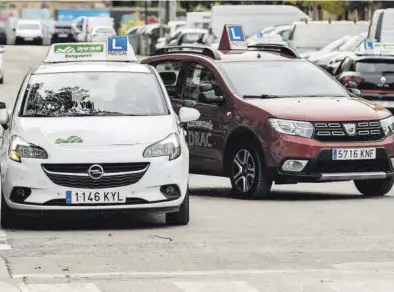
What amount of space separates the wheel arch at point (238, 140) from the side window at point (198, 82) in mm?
639

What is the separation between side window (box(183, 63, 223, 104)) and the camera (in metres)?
15.1

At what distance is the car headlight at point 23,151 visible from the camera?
36.7 ft

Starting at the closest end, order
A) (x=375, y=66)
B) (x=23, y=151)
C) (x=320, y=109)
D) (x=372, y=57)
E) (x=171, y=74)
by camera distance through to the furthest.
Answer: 1. (x=23, y=151)
2. (x=320, y=109)
3. (x=171, y=74)
4. (x=375, y=66)
5. (x=372, y=57)

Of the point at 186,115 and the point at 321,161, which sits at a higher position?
the point at 186,115

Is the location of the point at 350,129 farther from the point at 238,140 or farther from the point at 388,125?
the point at 238,140

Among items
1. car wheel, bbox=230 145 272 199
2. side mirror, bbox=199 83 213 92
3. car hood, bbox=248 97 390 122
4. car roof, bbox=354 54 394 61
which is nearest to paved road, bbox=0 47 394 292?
car wheel, bbox=230 145 272 199

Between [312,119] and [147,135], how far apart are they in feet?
9.14

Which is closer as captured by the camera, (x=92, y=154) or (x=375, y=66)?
(x=92, y=154)

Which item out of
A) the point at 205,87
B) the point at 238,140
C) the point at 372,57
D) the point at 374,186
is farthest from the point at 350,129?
the point at 372,57

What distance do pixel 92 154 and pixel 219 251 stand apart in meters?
1.56

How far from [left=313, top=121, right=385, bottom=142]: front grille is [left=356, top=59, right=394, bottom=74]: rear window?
42.3 feet

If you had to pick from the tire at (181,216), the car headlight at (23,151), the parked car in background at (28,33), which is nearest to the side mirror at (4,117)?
the car headlight at (23,151)

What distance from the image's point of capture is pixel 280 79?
49.3 ft

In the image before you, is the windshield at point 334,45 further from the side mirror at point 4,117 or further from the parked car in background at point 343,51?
the side mirror at point 4,117
